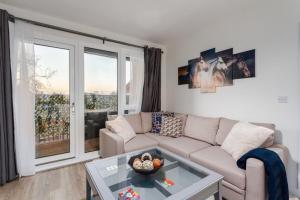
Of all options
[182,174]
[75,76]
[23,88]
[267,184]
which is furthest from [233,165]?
[23,88]

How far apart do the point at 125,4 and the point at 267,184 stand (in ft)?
8.60

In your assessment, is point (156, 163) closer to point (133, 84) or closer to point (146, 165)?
point (146, 165)

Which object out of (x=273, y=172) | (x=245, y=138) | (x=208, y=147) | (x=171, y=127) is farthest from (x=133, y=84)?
(x=273, y=172)

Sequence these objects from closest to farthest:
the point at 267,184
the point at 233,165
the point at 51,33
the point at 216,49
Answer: the point at 267,184 → the point at 233,165 → the point at 51,33 → the point at 216,49

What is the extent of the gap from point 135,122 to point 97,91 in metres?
0.93

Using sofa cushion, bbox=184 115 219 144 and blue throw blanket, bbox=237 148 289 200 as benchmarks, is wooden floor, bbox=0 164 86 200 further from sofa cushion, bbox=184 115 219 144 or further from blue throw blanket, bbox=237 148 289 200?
blue throw blanket, bbox=237 148 289 200

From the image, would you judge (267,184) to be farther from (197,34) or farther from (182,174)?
(197,34)

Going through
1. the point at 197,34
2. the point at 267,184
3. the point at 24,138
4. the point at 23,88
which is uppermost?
the point at 197,34

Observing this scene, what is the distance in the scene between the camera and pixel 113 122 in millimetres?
2572

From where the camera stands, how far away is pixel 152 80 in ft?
11.3

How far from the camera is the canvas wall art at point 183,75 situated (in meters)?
3.24

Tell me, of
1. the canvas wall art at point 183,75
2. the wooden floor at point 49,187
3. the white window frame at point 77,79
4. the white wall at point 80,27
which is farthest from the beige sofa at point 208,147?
the white wall at point 80,27

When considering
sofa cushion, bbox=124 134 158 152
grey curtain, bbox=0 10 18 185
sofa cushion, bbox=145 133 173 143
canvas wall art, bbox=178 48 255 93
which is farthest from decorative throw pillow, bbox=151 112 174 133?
grey curtain, bbox=0 10 18 185

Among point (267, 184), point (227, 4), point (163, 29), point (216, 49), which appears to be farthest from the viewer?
point (163, 29)
